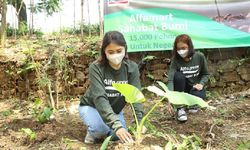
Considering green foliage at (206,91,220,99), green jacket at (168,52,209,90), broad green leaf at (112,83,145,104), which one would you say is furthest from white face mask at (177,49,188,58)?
broad green leaf at (112,83,145,104)

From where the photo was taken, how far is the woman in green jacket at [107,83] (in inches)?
109

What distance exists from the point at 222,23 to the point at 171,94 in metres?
3.35

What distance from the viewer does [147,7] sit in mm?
5340

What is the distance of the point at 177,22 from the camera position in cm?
527

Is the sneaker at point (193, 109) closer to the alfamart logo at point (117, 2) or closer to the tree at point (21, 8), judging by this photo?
the alfamart logo at point (117, 2)

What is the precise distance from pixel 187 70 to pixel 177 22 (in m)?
1.34

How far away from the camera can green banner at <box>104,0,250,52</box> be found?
5.16 meters

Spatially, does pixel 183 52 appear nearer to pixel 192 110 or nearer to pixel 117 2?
pixel 192 110

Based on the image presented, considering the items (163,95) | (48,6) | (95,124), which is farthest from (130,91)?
(48,6)

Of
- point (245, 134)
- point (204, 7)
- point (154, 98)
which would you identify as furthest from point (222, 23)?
point (245, 134)

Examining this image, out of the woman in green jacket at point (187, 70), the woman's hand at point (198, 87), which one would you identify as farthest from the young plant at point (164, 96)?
the woman's hand at point (198, 87)

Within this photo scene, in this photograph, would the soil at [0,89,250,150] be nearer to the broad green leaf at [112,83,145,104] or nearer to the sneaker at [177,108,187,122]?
the sneaker at [177,108,187,122]

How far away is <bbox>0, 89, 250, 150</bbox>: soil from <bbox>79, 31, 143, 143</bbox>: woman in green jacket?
0.56 ft

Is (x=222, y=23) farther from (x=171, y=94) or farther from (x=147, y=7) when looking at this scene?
(x=171, y=94)
